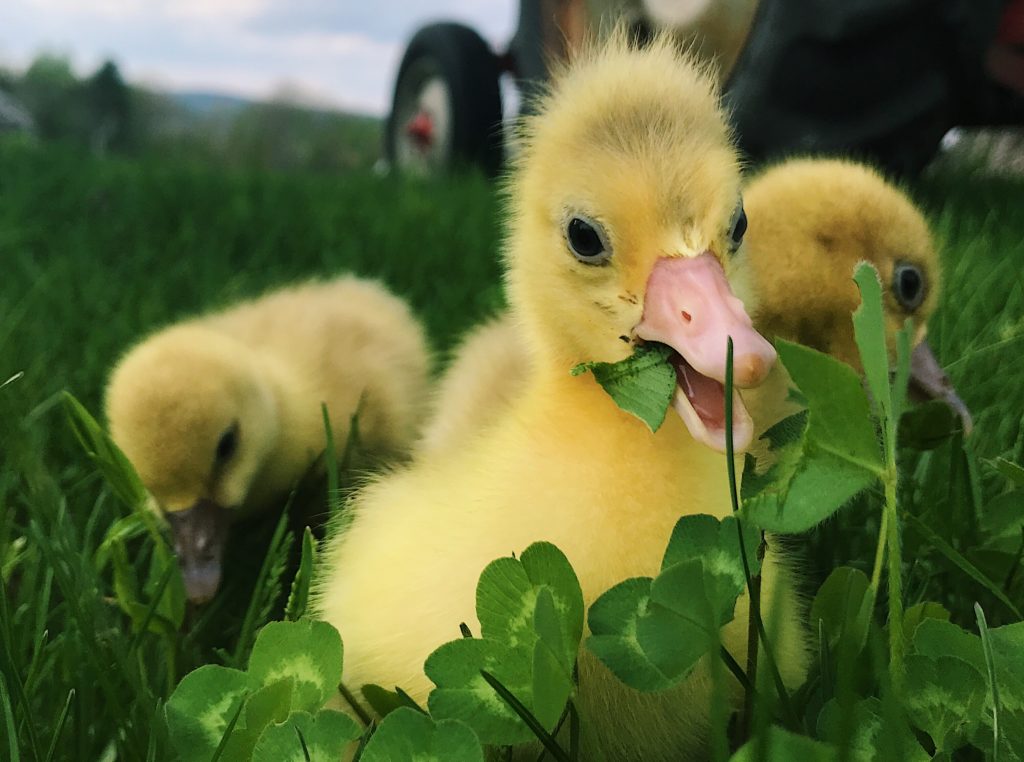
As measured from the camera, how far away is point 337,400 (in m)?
1.38

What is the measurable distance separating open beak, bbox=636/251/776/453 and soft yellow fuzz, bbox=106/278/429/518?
63cm

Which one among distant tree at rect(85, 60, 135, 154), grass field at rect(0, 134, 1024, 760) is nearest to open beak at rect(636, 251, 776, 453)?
grass field at rect(0, 134, 1024, 760)

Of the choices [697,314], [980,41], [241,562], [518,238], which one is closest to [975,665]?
[697,314]

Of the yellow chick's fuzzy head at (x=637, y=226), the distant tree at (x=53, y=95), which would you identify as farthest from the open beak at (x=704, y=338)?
the distant tree at (x=53, y=95)

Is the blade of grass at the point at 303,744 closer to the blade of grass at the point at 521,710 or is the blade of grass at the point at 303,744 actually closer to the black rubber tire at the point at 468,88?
the blade of grass at the point at 521,710

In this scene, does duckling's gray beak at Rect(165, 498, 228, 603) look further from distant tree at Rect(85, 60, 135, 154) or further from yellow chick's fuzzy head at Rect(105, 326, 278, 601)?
distant tree at Rect(85, 60, 135, 154)

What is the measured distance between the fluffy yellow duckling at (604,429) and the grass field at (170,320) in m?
0.19

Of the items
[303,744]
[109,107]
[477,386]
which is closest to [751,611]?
[303,744]

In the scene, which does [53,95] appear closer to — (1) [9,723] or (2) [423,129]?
(2) [423,129]

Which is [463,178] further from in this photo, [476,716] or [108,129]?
[108,129]

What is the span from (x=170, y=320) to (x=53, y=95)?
628cm

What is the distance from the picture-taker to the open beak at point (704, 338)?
1.88ft

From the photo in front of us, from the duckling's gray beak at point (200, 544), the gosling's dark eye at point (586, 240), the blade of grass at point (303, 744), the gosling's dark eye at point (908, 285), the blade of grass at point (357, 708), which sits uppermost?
the gosling's dark eye at point (908, 285)

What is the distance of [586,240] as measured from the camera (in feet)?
2.30
